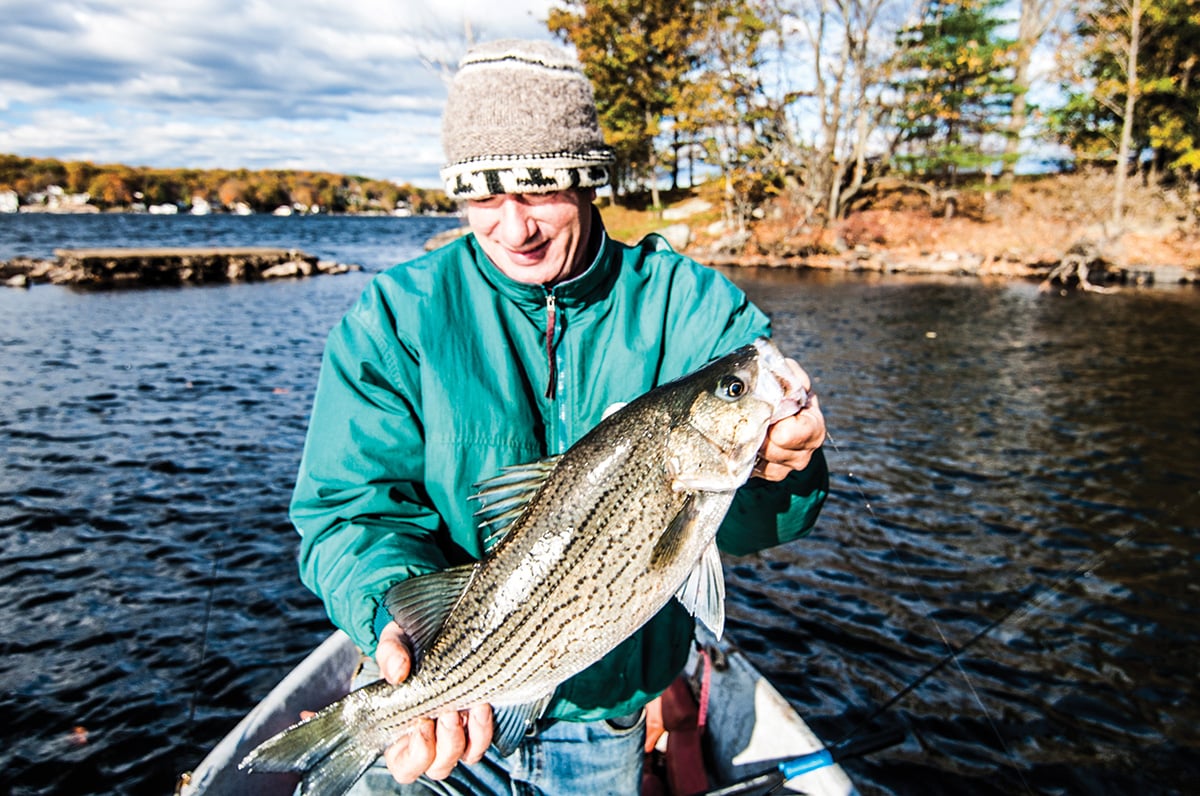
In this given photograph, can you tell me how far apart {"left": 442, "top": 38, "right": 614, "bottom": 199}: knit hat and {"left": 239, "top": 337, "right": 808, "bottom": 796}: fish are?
1.10m

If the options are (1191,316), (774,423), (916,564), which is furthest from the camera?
(1191,316)

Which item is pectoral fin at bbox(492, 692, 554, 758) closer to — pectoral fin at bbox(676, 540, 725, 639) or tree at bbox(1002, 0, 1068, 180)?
pectoral fin at bbox(676, 540, 725, 639)

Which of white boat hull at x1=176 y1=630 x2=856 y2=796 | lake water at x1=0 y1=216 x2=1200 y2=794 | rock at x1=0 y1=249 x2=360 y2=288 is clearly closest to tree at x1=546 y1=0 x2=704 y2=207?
rock at x1=0 y1=249 x2=360 y2=288

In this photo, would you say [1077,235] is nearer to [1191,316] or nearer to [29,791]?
[1191,316]

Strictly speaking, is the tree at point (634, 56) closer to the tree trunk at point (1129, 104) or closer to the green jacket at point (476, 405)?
the tree trunk at point (1129, 104)

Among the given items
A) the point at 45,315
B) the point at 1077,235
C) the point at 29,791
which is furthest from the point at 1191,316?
the point at 45,315

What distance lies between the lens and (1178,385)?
51.6 feet

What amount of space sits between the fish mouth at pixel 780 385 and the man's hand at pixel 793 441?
20mm

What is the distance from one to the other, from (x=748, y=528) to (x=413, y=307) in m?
1.66

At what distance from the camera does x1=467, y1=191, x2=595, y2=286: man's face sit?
2.97 metres

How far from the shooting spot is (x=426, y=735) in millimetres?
2486

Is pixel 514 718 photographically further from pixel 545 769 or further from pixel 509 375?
pixel 509 375

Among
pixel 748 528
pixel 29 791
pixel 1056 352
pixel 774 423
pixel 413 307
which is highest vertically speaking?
pixel 413 307

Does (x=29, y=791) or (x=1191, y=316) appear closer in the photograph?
(x=29, y=791)
